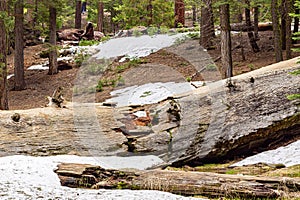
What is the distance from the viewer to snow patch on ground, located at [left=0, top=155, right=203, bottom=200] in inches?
229

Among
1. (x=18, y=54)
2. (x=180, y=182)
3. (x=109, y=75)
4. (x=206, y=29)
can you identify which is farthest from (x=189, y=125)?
(x=18, y=54)

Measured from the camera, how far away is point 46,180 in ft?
21.4

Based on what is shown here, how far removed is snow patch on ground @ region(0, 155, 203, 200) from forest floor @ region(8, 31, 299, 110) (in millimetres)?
6060

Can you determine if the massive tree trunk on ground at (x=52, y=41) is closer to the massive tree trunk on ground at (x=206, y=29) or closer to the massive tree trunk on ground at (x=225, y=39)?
the massive tree trunk on ground at (x=206, y=29)

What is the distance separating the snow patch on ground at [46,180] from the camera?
5820mm

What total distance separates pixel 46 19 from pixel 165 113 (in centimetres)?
1247

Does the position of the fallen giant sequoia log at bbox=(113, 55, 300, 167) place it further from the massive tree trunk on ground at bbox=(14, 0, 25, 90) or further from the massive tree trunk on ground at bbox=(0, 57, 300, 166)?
the massive tree trunk on ground at bbox=(14, 0, 25, 90)

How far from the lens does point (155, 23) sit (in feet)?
70.6

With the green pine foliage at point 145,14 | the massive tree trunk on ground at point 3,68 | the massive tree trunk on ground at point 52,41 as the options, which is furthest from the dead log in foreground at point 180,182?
the green pine foliage at point 145,14

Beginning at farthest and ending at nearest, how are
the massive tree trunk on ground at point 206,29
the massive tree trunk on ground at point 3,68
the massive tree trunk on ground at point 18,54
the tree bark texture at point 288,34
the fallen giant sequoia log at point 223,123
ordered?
the massive tree trunk on ground at point 18,54 → the massive tree trunk on ground at point 206,29 → the tree bark texture at point 288,34 → the massive tree trunk on ground at point 3,68 → the fallen giant sequoia log at point 223,123

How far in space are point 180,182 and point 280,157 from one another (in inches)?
115

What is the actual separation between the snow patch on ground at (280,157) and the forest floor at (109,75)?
628 centimetres

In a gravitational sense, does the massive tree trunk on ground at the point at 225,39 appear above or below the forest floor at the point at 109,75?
above

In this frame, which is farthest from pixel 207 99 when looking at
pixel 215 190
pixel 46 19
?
pixel 46 19
